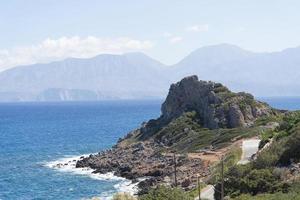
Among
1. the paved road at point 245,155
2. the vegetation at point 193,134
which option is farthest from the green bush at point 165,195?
the vegetation at point 193,134

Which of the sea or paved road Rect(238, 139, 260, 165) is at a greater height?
paved road Rect(238, 139, 260, 165)

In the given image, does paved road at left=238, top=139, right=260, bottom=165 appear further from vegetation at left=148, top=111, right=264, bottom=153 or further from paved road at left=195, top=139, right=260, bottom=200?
vegetation at left=148, top=111, right=264, bottom=153

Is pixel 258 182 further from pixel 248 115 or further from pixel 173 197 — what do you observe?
pixel 248 115

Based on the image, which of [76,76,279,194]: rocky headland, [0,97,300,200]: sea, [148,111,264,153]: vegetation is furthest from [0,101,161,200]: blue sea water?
[148,111,264,153]: vegetation

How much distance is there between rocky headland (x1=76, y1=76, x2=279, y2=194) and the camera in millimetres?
79938

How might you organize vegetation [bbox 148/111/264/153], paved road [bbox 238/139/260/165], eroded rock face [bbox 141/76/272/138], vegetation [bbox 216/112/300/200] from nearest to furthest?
vegetation [bbox 216/112/300/200] → paved road [bbox 238/139/260/165] → vegetation [bbox 148/111/264/153] → eroded rock face [bbox 141/76/272/138]

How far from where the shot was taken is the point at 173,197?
136 ft

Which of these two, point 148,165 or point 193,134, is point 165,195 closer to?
point 148,165

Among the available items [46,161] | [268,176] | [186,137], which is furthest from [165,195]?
[46,161]

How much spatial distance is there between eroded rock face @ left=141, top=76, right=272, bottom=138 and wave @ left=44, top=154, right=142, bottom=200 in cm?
1857

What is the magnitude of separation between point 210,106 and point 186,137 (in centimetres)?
923

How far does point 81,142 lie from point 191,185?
3236 inches

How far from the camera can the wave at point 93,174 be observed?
7075 cm

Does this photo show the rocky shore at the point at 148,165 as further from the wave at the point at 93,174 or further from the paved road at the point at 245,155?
the paved road at the point at 245,155
